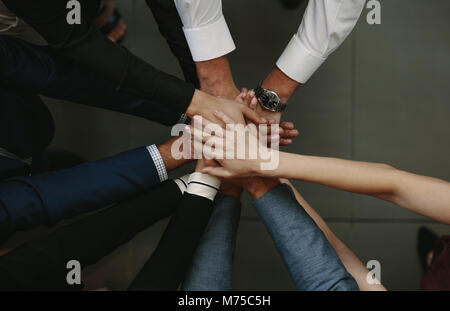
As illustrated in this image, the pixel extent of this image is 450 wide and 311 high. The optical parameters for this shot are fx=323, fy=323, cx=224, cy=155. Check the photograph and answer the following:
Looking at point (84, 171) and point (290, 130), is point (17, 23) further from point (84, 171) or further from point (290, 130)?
point (290, 130)

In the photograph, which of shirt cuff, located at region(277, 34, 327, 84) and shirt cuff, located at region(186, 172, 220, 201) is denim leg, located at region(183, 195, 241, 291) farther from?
shirt cuff, located at region(277, 34, 327, 84)

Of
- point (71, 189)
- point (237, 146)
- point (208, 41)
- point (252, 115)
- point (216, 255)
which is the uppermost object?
point (208, 41)

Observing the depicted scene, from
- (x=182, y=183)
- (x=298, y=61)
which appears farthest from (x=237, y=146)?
(x=298, y=61)

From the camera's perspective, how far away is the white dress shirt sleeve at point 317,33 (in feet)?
2.96

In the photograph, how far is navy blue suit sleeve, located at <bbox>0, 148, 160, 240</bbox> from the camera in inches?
32.9

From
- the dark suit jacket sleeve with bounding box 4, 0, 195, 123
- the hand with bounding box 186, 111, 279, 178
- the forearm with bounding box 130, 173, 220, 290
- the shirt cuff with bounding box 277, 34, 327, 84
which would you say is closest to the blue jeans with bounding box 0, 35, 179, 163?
the dark suit jacket sleeve with bounding box 4, 0, 195, 123

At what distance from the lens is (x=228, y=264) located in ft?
2.81

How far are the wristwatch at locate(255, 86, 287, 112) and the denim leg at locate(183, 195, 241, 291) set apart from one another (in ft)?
1.13

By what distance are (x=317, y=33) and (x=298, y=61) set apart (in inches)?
3.7

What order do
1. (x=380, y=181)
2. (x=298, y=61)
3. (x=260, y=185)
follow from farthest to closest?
(x=298, y=61), (x=260, y=185), (x=380, y=181)

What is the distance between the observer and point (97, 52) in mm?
825

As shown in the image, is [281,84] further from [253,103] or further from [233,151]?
[233,151]

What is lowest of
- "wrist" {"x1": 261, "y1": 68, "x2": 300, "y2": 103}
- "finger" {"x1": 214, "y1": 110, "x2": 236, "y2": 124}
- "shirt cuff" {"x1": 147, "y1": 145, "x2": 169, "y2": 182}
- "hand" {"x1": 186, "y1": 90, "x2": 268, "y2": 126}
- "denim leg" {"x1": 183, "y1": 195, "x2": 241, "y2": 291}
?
"denim leg" {"x1": 183, "y1": 195, "x2": 241, "y2": 291}

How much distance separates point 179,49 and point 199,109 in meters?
0.23
